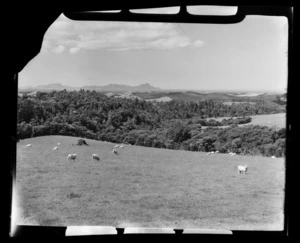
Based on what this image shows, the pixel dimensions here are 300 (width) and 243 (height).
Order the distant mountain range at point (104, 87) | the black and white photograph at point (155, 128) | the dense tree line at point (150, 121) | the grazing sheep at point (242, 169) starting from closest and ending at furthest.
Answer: the dense tree line at point (150, 121) < the distant mountain range at point (104, 87) < the black and white photograph at point (155, 128) < the grazing sheep at point (242, 169)

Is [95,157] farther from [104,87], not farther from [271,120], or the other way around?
[271,120]

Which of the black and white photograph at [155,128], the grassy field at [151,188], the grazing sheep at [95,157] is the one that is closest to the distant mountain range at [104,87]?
the black and white photograph at [155,128]

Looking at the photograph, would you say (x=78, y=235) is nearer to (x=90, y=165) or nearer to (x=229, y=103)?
(x=229, y=103)

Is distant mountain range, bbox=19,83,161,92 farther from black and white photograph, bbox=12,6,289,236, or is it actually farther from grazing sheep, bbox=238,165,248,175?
grazing sheep, bbox=238,165,248,175

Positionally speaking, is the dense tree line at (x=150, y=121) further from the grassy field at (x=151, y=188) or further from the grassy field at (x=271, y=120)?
the grassy field at (x=151, y=188)

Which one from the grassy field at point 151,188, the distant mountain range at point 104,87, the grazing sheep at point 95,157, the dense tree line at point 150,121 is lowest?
the grassy field at point 151,188
